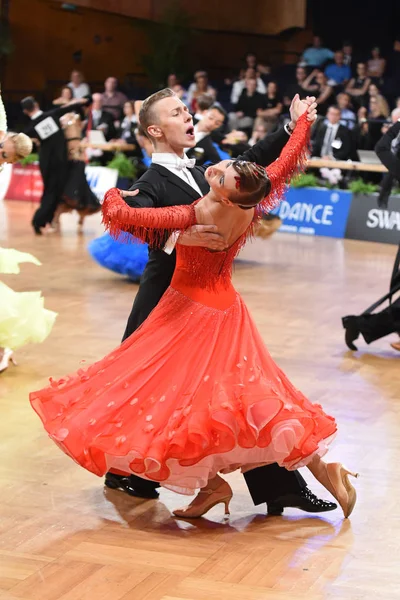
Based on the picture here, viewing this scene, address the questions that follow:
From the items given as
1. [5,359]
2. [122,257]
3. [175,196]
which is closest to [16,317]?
[5,359]

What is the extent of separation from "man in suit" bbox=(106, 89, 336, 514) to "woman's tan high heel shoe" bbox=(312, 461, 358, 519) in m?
0.08

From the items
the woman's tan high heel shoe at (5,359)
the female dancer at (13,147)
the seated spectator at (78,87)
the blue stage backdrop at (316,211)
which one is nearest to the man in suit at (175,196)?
the female dancer at (13,147)

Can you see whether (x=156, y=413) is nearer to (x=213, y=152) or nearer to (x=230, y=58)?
(x=213, y=152)

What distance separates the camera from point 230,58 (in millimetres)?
18125

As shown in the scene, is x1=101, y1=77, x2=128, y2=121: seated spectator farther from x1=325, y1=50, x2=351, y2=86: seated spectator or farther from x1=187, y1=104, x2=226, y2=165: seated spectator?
x1=187, y1=104, x2=226, y2=165: seated spectator

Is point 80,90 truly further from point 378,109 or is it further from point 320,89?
point 378,109

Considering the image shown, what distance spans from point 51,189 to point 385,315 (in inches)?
227

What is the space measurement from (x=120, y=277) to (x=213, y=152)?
1.33m

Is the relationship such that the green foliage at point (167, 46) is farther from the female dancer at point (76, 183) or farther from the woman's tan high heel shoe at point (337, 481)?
the woman's tan high heel shoe at point (337, 481)

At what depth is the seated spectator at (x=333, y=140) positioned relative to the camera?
12.0m

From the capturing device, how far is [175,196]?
Result: 146 inches

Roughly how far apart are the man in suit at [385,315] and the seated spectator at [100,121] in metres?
8.86

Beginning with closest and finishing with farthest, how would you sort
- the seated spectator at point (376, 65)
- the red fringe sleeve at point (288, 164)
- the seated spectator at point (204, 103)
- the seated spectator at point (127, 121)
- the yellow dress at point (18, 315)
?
the red fringe sleeve at point (288, 164) < the yellow dress at point (18, 315) < the seated spectator at point (204, 103) < the seated spectator at point (127, 121) < the seated spectator at point (376, 65)

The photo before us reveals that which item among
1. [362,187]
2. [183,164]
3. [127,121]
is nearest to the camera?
[183,164]
